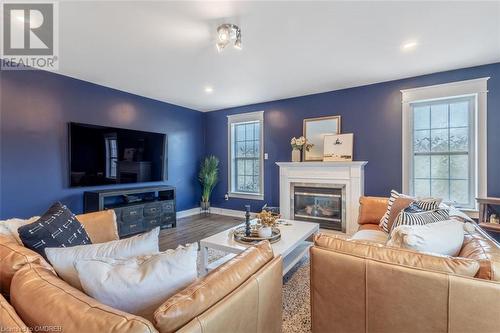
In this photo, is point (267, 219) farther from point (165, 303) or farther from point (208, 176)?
point (208, 176)

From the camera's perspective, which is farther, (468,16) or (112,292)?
(468,16)

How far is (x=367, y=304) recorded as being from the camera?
1.25 m

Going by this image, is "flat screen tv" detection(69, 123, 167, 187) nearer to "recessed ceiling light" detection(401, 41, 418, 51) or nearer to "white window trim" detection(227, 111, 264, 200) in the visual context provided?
"white window trim" detection(227, 111, 264, 200)

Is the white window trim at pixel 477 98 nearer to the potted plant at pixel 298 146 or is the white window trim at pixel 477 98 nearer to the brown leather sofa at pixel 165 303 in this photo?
the potted plant at pixel 298 146

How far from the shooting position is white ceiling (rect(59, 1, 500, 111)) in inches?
80.7

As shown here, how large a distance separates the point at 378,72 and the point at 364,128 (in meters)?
0.93

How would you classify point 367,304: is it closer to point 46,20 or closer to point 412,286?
point 412,286

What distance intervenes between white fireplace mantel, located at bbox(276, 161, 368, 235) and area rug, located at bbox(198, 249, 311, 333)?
157cm

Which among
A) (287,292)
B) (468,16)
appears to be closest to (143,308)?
A: (287,292)

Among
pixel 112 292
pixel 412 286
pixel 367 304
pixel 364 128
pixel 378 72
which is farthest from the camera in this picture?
pixel 364 128

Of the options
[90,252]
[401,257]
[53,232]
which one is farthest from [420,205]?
[53,232]

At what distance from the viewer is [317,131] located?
440cm

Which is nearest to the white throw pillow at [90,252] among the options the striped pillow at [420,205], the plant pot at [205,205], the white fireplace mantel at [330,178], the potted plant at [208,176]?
the striped pillow at [420,205]

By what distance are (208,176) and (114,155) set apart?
202 cm
